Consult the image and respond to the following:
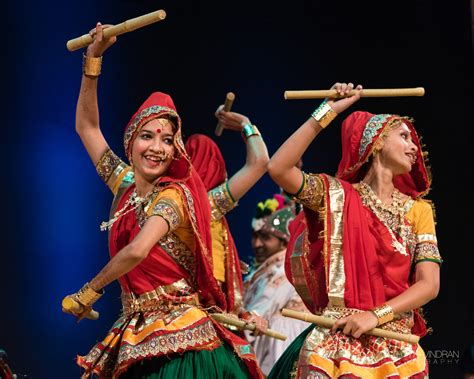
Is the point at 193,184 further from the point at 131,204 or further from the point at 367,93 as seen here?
the point at 367,93

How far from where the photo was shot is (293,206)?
5910 mm

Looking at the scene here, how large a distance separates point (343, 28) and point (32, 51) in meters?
1.83

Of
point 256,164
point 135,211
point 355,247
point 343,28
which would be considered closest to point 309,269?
point 355,247

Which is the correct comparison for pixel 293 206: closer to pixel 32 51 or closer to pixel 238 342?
pixel 32 51

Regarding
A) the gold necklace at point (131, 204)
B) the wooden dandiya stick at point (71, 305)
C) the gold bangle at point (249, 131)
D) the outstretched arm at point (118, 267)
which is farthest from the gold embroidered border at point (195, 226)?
the gold bangle at point (249, 131)

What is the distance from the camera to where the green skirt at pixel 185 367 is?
9.96 feet

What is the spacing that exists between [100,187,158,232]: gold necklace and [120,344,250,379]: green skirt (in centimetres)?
49

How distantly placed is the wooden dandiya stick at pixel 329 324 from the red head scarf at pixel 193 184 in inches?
15.3

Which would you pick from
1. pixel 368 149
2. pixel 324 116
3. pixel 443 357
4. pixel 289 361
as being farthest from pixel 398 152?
pixel 443 357

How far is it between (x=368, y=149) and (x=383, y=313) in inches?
23.8

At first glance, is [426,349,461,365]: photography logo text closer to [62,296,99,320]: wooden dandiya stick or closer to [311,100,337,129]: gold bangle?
[311,100,337,129]: gold bangle

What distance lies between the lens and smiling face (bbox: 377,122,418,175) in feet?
10.7

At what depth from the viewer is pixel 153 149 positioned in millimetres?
3246

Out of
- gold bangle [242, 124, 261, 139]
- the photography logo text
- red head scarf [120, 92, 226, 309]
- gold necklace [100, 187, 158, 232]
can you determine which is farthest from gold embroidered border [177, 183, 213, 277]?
the photography logo text
